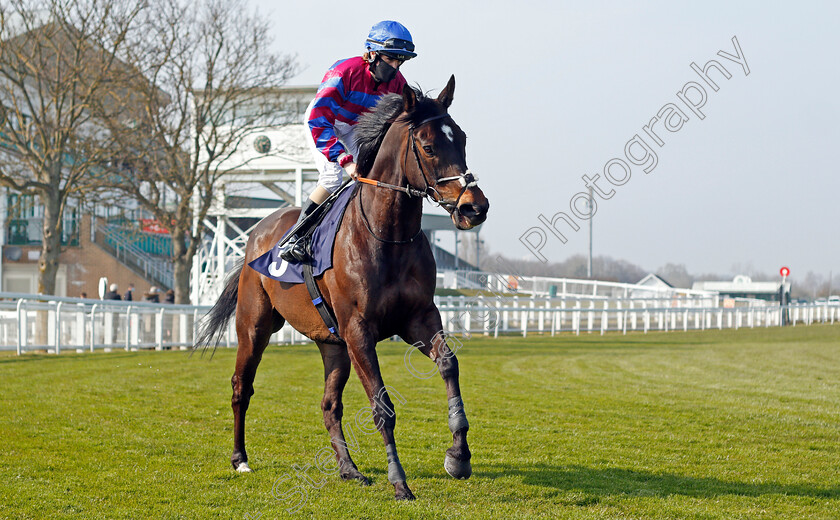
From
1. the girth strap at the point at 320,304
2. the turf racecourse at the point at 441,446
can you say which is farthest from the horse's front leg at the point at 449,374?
the girth strap at the point at 320,304

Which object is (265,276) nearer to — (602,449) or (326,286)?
(326,286)

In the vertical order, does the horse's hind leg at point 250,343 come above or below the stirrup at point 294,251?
below

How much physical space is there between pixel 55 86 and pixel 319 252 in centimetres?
1835

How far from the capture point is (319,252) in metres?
4.95

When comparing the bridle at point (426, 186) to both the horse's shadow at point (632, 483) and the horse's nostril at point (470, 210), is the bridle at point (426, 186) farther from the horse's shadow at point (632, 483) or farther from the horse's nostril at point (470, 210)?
the horse's shadow at point (632, 483)

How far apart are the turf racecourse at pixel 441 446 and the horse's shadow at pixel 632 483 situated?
0.02 m

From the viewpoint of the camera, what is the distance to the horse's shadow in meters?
4.67

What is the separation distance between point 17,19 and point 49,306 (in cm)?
1018

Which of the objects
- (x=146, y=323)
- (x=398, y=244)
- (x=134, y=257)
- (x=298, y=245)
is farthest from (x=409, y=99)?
(x=134, y=257)

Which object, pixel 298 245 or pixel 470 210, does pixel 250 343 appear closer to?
pixel 298 245

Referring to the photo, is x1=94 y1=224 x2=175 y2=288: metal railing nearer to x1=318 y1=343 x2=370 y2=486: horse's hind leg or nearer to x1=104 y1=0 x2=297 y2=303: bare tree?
x1=104 y1=0 x2=297 y2=303: bare tree

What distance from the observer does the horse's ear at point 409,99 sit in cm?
442

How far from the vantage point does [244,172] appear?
26.8m

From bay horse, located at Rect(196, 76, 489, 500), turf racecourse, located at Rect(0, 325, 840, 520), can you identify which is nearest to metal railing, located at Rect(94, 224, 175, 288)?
turf racecourse, located at Rect(0, 325, 840, 520)
